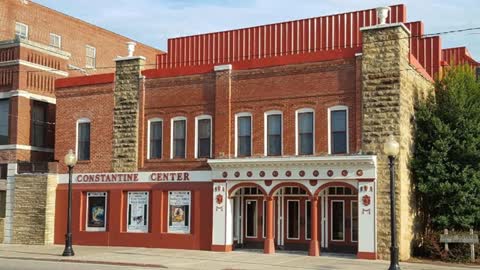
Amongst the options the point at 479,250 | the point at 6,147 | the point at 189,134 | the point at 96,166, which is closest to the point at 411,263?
the point at 479,250

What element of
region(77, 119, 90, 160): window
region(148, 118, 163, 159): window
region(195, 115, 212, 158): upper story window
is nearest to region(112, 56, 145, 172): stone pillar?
region(148, 118, 163, 159): window

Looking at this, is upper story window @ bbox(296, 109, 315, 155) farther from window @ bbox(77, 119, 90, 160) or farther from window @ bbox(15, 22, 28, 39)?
window @ bbox(15, 22, 28, 39)

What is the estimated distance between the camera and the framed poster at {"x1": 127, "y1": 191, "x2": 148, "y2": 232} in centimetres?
3011

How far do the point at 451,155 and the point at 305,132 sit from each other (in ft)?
18.8

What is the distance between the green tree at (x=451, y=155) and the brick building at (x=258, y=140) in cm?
103

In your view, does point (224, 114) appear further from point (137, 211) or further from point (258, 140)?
point (137, 211)

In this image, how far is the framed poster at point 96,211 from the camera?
3117 centimetres

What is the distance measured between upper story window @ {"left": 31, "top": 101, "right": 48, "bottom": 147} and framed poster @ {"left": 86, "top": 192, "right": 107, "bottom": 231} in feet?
15.7

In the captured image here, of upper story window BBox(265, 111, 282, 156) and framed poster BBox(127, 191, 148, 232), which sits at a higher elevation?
upper story window BBox(265, 111, 282, 156)

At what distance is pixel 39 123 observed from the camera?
3416 cm

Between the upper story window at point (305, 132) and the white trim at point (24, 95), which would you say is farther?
the white trim at point (24, 95)

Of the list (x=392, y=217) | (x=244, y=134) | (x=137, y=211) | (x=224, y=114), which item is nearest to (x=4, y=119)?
(x=137, y=211)

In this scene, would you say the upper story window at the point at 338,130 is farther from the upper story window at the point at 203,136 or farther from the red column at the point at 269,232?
the upper story window at the point at 203,136

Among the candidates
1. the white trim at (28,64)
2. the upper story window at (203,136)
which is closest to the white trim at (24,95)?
the white trim at (28,64)
